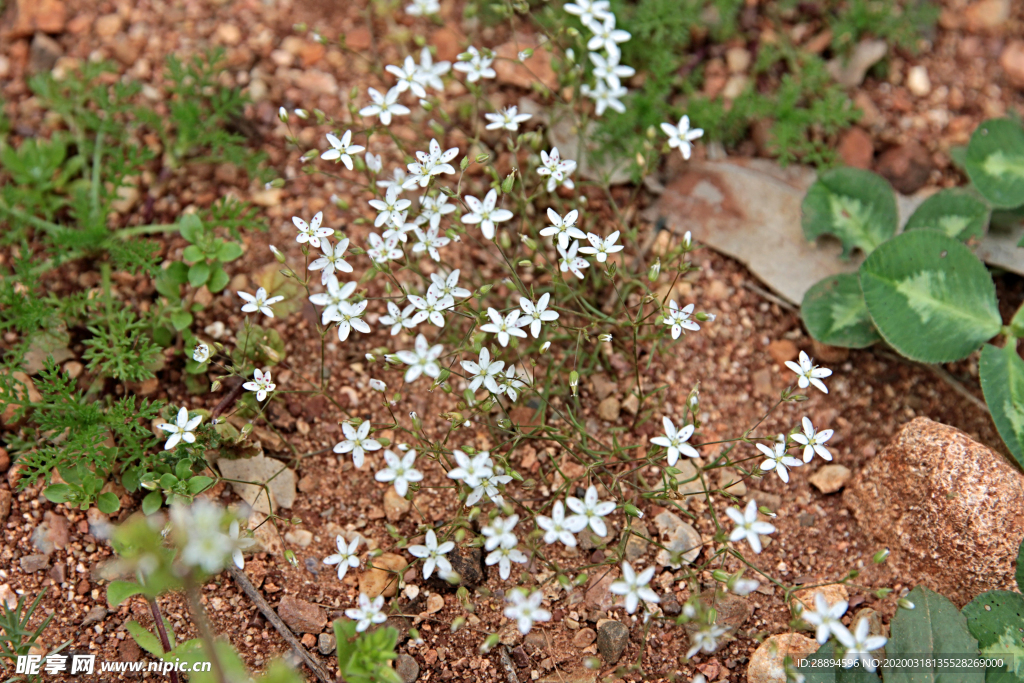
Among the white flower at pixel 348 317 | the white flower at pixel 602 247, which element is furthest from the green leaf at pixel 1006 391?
A: the white flower at pixel 348 317

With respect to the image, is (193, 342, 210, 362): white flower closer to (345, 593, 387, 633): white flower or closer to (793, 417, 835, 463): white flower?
(345, 593, 387, 633): white flower

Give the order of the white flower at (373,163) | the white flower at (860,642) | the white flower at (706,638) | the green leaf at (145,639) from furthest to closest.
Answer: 1. the white flower at (373,163)
2. the green leaf at (145,639)
3. the white flower at (706,638)
4. the white flower at (860,642)

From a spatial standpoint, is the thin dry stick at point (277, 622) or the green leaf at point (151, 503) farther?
the green leaf at point (151, 503)

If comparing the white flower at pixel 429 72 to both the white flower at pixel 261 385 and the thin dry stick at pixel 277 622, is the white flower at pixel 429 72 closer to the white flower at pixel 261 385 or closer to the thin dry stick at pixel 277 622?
the white flower at pixel 261 385

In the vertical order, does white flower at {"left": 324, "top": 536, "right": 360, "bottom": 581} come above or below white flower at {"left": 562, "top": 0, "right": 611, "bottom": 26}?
below

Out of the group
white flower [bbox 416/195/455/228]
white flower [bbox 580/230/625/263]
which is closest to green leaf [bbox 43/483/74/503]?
white flower [bbox 416/195/455/228]

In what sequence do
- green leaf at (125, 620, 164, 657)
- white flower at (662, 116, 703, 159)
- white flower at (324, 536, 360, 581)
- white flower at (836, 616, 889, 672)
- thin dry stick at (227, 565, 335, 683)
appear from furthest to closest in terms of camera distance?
white flower at (662, 116, 703, 159)
thin dry stick at (227, 565, 335, 683)
white flower at (324, 536, 360, 581)
green leaf at (125, 620, 164, 657)
white flower at (836, 616, 889, 672)

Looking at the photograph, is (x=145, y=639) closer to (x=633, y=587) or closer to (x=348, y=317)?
(x=348, y=317)
